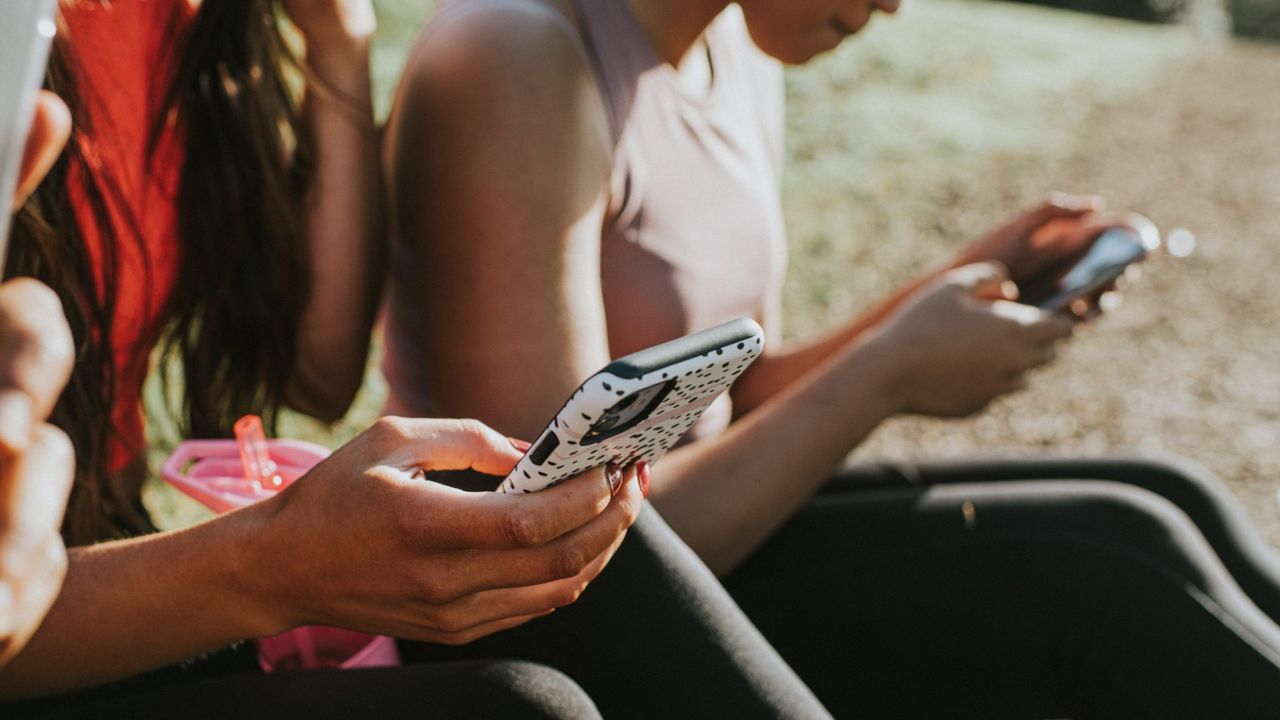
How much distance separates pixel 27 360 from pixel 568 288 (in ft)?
2.78

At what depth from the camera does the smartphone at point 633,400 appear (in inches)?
38.1

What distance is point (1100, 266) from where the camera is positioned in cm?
203

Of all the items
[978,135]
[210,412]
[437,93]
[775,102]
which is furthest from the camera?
[978,135]

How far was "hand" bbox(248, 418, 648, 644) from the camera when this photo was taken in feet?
3.53

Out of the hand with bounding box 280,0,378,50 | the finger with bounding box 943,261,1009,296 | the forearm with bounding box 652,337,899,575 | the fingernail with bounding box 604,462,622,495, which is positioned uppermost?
the hand with bounding box 280,0,378,50

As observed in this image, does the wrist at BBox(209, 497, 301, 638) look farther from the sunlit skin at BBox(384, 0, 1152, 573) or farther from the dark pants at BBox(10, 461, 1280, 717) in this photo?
the sunlit skin at BBox(384, 0, 1152, 573)

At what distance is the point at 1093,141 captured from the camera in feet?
24.6

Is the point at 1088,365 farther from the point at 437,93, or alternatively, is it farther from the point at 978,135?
the point at 437,93

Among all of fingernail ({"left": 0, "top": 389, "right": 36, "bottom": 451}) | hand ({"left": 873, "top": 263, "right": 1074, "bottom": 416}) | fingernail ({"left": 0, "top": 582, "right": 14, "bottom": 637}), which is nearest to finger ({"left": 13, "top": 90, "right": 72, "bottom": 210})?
fingernail ({"left": 0, "top": 389, "right": 36, "bottom": 451})

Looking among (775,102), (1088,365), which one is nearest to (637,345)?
(775,102)

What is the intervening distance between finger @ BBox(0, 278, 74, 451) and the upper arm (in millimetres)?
769

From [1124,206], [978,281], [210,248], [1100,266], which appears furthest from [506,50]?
[1124,206]

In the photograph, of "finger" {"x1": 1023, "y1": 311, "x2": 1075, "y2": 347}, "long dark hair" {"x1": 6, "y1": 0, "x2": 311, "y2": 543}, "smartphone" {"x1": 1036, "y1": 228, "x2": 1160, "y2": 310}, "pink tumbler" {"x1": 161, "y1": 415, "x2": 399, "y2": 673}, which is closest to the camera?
"pink tumbler" {"x1": 161, "y1": 415, "x2": 399, "y2": 673}

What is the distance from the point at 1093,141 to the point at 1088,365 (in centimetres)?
326
